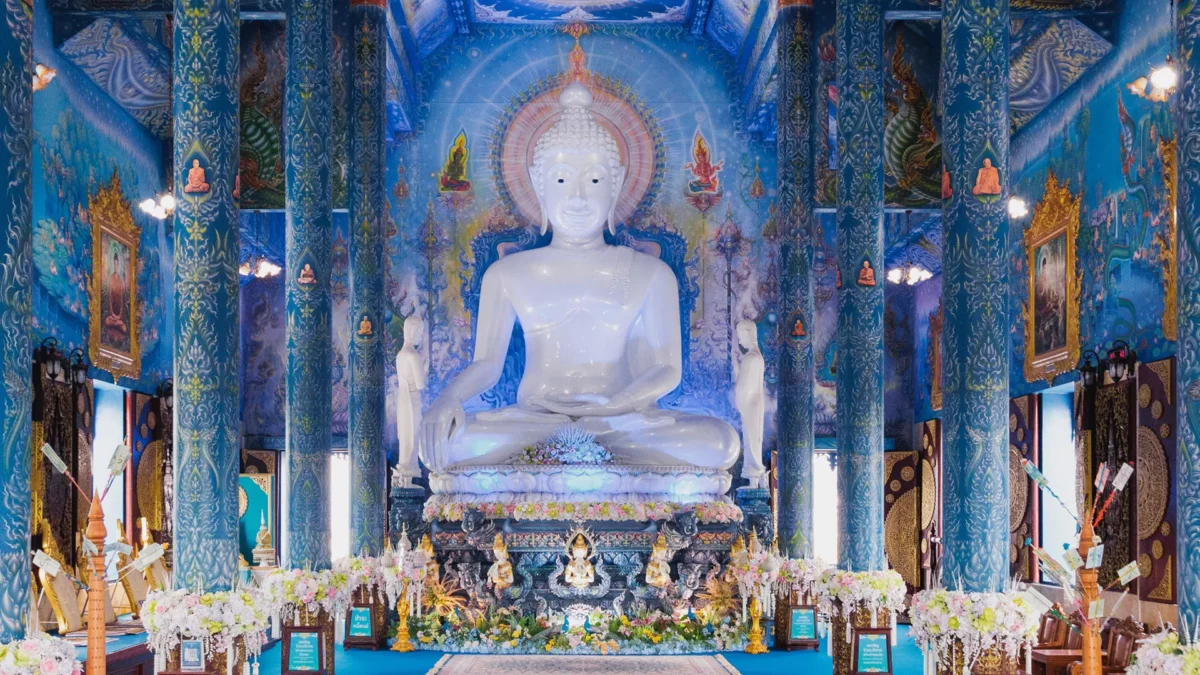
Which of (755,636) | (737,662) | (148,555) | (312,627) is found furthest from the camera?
(755,636)

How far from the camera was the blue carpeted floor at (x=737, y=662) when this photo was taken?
10812mm

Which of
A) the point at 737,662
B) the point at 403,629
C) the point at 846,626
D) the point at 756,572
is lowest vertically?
the point at 737,662

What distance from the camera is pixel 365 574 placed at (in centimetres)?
1182

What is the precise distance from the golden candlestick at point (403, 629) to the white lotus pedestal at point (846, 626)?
3.62 metres

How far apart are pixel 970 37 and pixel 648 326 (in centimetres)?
808

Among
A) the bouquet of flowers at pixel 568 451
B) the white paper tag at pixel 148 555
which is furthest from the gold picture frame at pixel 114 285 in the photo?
the white paper tag at pixel 148 555

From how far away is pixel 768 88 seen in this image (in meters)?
15.9

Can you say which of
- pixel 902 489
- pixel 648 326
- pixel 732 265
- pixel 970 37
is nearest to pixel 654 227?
pixel 732 265

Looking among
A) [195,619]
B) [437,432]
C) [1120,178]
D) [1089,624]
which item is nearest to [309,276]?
[437,432]

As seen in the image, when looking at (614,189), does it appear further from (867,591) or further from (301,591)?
(301,591)

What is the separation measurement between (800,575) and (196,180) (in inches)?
240

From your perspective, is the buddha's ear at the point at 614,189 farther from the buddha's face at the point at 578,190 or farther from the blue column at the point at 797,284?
the blue column at the point at 797,284

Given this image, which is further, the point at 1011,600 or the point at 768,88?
the point at 768,88

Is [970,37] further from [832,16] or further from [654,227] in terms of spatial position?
Answer: [654,227]
